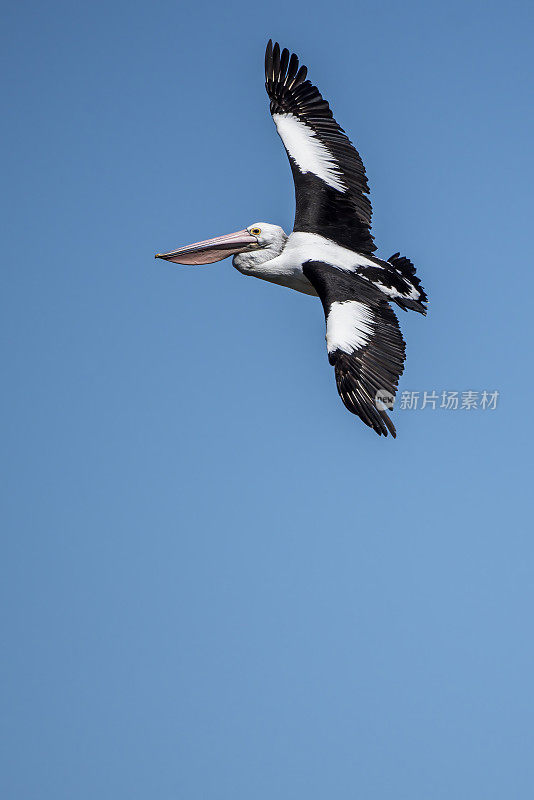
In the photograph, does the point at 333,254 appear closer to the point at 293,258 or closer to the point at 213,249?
the point at 293,258

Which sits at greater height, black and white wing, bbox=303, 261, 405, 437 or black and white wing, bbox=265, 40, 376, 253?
black and white wing, bbox=265, 40, 376, 253

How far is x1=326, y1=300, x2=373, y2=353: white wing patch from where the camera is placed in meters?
13.3

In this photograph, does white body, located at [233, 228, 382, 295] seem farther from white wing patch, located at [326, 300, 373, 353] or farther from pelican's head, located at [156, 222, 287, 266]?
white wing patch, located at [326, 300, 373, 353]

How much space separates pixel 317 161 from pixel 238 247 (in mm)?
1714

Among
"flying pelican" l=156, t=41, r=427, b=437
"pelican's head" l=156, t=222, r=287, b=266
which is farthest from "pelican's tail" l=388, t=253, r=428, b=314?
"pelican's head" l=156, t=222, r=287, b=266

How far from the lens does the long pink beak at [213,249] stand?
15.3m

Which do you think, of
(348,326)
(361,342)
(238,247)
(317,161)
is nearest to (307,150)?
(317,161)

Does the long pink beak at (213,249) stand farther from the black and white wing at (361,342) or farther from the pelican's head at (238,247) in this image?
the black and white wing at (361,342)

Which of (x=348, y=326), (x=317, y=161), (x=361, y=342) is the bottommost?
(x=361, y=342)

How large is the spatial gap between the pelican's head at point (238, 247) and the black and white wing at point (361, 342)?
107 cm

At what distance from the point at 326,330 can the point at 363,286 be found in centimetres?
98

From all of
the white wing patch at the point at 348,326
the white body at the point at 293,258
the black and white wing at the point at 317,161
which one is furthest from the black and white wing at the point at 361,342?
the black and white wing at the point at 317,161

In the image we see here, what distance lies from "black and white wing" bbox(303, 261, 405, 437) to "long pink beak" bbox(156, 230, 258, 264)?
1433 millimetres

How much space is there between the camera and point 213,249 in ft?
50.6
